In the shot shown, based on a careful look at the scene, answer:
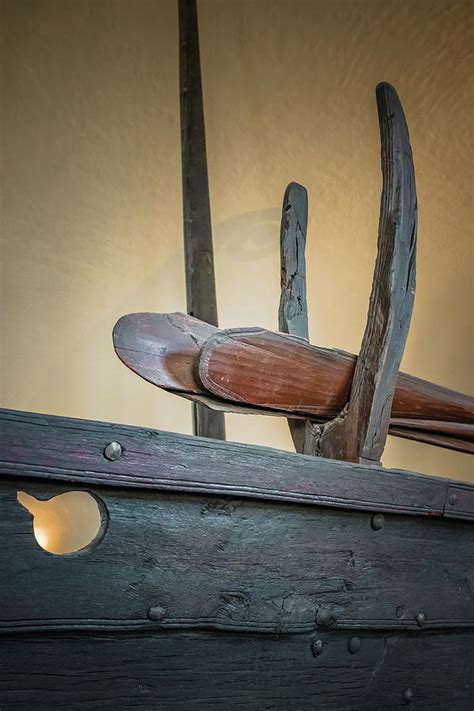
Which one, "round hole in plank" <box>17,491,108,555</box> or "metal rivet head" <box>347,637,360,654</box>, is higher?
"round hole in plank" <box>17,491,108,555</box>

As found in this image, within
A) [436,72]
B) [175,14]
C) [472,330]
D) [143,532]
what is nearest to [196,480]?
[143,532]

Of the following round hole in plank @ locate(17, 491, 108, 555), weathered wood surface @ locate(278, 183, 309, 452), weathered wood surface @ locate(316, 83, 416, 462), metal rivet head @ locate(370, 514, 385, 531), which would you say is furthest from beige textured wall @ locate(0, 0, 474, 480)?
metal rivet head @ locate(370, 514, 385, 531)

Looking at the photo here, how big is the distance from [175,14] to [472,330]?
1.67 m

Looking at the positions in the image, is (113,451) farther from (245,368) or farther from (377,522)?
(377,522)

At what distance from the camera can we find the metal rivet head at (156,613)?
2.67 ft

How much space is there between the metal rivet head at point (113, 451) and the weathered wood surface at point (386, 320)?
438mm

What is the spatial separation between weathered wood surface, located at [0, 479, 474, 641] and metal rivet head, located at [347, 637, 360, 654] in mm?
30

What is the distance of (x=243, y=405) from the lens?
105 centimetres

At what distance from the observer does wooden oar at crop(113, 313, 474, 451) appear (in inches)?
37.9

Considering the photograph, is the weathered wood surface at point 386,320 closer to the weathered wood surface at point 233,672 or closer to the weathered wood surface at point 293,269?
the weathered wood surface at point 293,269

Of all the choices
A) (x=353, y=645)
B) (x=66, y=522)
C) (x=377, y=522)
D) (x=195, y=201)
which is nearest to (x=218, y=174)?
(x=195, y=201)

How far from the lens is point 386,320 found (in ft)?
3.69

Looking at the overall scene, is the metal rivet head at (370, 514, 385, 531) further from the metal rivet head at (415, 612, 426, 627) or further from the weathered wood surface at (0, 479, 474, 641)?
the metal rivet head at (415, 612, 426, 627)

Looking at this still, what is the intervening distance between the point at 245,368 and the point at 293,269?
42cm
